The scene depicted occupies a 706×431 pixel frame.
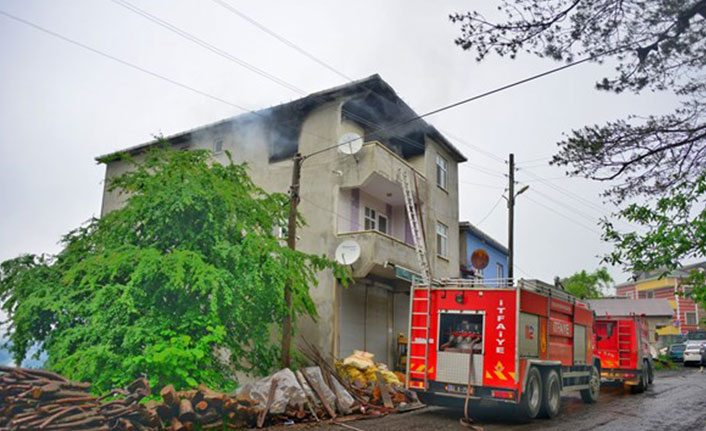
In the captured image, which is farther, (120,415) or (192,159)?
(192,159)

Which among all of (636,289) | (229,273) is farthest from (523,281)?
(636,289)

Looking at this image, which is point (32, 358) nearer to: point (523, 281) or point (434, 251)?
point (523, 281)

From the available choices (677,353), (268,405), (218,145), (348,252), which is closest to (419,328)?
(268,405)

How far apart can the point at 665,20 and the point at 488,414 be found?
9827 mm

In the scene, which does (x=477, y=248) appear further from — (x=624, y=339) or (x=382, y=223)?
(x=624, y=339)

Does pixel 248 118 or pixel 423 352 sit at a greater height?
pixel 248 118

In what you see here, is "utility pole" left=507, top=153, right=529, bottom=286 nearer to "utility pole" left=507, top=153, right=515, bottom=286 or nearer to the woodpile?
"utility pole" left=507, top=153, right=515, bottom=286

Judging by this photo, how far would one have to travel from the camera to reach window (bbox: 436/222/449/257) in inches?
968

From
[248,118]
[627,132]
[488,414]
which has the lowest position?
[488,414]

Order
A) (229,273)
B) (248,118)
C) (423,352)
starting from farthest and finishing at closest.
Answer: (248,118) → (423,352) → (229,273)

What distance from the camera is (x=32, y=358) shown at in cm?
1222

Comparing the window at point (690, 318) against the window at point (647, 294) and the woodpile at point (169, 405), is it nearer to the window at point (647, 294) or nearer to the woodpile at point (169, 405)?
the window at point (647, 294)

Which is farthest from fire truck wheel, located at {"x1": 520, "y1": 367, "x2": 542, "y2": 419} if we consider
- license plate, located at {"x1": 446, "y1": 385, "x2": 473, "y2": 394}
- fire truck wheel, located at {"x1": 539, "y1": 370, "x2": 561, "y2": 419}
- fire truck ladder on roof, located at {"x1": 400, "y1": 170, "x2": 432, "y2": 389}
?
fire truck ladder on roof, located at {"x1": 400, "y1": 170, "x2": 432, "y2": 389}

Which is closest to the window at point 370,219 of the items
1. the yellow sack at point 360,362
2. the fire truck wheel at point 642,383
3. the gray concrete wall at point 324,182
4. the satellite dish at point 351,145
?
the gray concrete wall at point 324,182
